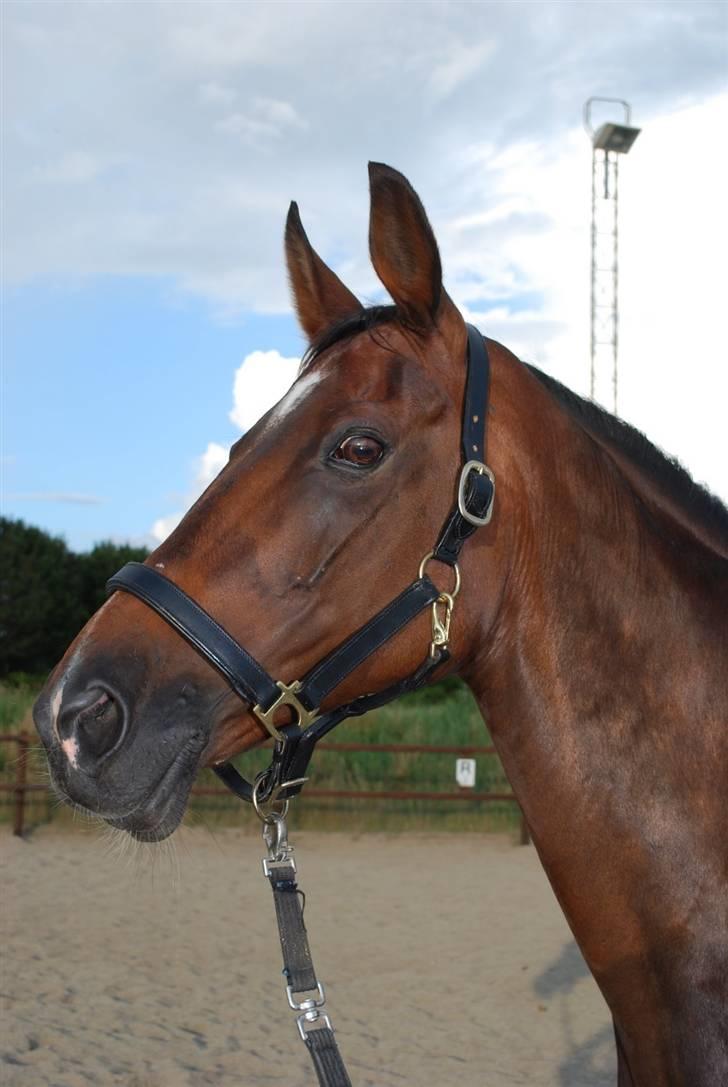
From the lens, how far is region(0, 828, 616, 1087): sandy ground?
6.26 metres

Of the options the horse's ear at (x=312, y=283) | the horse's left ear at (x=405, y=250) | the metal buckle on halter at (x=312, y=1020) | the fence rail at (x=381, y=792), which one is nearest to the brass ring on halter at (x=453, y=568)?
the horse's left ear at (x=405, y=250)

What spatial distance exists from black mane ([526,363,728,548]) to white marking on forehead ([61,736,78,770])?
1395 millimetres

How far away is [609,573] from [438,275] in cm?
78

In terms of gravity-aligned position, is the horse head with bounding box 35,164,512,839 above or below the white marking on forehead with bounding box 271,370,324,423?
below

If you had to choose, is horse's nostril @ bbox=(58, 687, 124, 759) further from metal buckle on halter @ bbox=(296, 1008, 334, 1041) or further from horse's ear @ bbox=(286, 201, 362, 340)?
horse's ear @ bbox=(286, 201, 362, 340)

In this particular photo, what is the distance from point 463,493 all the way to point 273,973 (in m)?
7.23

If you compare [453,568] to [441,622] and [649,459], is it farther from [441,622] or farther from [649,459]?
[649,459]

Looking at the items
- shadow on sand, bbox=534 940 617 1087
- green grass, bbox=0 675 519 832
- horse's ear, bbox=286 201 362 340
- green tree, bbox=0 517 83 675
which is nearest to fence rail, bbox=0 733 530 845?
green grass, bbox=0 675 519 832

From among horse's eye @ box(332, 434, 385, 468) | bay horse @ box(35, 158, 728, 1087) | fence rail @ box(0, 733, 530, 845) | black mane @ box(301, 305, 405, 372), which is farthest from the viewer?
fence rail @ box(0, 733, 530, 845)

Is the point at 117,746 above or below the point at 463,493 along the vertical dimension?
below

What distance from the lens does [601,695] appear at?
2111 mm

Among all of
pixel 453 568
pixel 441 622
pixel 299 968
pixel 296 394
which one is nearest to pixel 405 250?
pixel 296 394

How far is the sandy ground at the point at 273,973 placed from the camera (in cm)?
626

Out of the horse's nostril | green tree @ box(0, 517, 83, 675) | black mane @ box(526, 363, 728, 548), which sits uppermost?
green tree @ box(0, 517, 83, 675)
